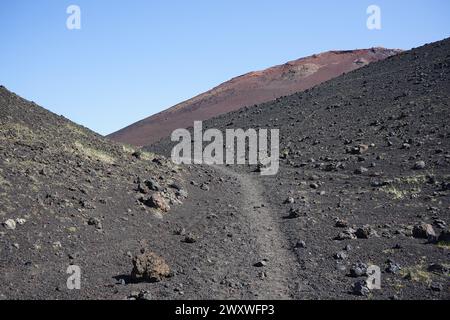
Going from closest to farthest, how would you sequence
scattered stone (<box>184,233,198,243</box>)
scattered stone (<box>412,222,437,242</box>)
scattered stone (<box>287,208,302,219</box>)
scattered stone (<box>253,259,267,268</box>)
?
scattered stone (<box>253,259,267,268</box>)
scattered stone (<box>412,222,437,242</box>)
scattered stone (<box>184,233,198,243</box>)
scattered stone (<box>287,208,302,219</box>)

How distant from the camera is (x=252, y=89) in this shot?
6594 centimetres

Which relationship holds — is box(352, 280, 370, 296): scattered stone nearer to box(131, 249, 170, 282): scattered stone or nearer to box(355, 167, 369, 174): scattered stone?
box(131, 249, 170, 282): scattered stone

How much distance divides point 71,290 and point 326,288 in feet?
13.4

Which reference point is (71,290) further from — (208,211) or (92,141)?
(92,141)

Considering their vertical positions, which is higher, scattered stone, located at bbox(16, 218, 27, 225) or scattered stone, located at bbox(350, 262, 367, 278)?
scattered stone, located at bbox(16, 218, 27, 225)

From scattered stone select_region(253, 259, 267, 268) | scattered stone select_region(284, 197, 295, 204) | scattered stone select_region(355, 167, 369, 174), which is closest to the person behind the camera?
scattered stone select_region(253, 259, 267, 268)

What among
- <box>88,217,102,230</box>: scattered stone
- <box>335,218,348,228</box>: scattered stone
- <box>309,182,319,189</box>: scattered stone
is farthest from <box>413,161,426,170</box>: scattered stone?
<box>88,217,102,230</box>: scattered stone

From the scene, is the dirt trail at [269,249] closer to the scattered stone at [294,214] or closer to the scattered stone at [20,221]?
the scattered stone at [294,214]

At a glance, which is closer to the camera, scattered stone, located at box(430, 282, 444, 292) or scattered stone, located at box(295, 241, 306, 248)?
scattered stone, located at box(430, 282, 444, 292)

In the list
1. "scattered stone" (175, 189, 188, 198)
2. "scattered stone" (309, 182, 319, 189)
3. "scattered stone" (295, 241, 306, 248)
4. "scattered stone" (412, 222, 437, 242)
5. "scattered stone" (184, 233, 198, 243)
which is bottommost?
"scattered stone" (295, 241, 306, 248)

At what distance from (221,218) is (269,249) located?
2.78m

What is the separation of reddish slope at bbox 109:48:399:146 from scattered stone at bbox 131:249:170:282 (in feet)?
141

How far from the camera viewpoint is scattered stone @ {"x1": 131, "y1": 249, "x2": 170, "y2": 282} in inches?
305

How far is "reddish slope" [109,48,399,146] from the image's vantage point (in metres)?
56.6
